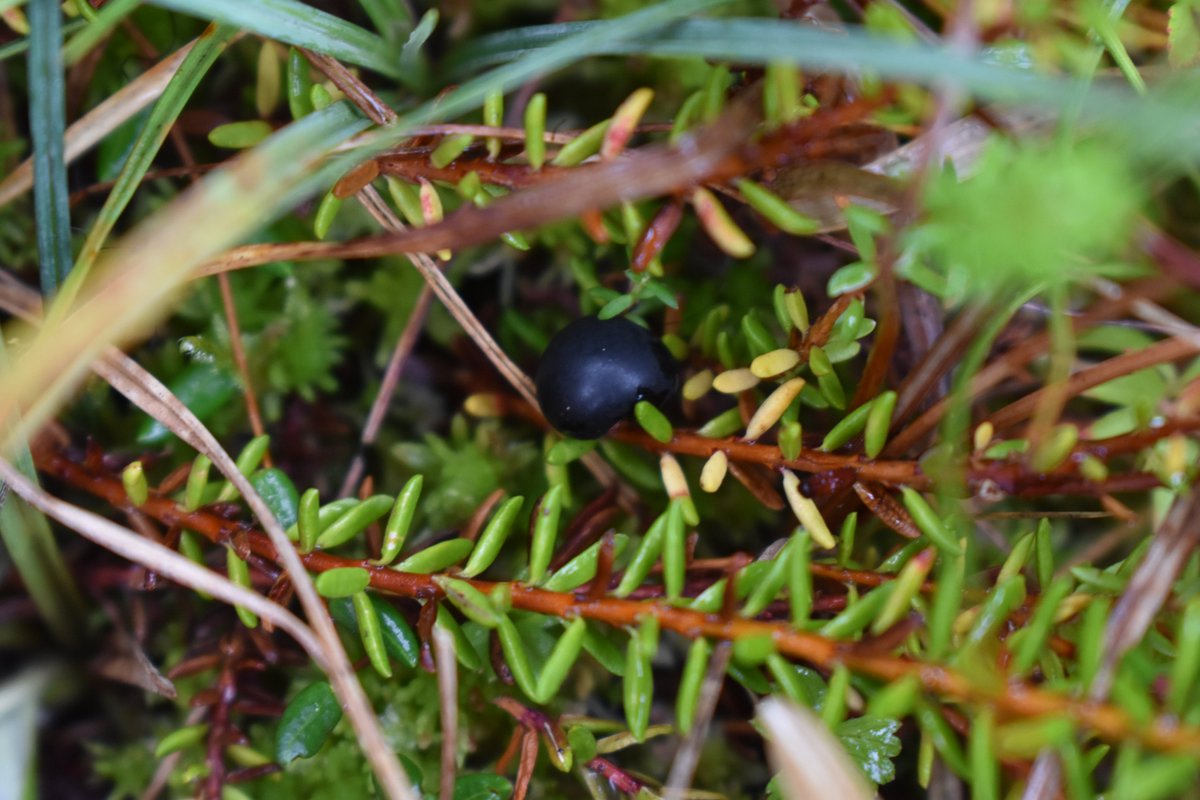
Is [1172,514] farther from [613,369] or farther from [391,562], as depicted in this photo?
[391,562]

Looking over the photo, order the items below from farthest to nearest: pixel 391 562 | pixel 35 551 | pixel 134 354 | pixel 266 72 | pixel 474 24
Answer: pixel 474 24, pixel 134 354, pixel 266 72, pixel 35 551, pixel 391 562

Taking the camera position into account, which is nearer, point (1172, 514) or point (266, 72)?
point (1172, 514)

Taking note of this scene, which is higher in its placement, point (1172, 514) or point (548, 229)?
point (548, 229)

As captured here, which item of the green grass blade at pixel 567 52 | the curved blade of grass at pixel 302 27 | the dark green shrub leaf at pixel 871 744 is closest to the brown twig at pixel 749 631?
the dark green shrub leaf at pixel 871 744

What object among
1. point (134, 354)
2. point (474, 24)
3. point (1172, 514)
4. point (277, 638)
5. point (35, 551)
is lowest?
point (277, 638)

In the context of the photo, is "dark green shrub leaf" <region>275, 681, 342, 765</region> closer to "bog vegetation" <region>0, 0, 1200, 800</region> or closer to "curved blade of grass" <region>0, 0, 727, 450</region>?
"bog vegetation" <region>0, 0, 1200, 800</region>

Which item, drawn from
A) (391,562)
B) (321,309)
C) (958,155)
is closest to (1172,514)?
(958,155)

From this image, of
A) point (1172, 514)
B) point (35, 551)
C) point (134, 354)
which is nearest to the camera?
point (1172, 514)
